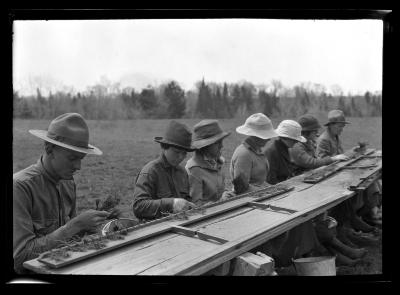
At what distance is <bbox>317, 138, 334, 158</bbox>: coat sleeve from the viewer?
5.98m

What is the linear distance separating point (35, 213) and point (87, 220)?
0.47 m

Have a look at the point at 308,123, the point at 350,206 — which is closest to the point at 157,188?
the point at 308,123

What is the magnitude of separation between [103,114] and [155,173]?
0.74 metres

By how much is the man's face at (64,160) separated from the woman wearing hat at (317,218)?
261 centimetres

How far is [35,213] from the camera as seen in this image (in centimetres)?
336

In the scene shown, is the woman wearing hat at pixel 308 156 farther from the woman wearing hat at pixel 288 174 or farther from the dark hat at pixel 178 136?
the dark hat at pixel 178 136

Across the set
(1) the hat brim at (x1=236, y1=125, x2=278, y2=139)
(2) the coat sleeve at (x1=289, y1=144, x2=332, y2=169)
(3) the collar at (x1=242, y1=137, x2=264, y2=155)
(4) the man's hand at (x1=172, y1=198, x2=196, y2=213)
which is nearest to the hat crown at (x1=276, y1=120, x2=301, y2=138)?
(1) the hat brim at (x1=236, y1=125, x2=278, y2=139)

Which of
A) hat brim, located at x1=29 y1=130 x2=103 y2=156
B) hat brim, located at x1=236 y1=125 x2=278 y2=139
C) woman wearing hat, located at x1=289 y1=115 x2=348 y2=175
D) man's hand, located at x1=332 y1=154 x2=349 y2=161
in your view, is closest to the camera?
hat brim, located at x1=29 y1=130 x2=103 y2=156

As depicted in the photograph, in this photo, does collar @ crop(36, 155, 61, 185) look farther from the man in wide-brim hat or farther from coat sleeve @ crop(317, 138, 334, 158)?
coat sleeve @ crop(317, 138, 334, 158)

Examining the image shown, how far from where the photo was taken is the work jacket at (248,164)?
15.9 feet

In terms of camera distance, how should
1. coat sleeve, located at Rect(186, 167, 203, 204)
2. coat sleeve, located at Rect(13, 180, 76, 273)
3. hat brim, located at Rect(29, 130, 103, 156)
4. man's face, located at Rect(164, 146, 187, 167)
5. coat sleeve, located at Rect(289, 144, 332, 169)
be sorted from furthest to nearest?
coat sleeve, located at Rect(289, 144, 332, 169)
coat sleeve, located at Rect(186, 167, 203, 204)
man's face, located at Rect(164, 146, 187, 167)
hat brim, located at Rect(29, 130, 103, 156)
coat sleeve, located at Rect(13, 180, 76, 273)

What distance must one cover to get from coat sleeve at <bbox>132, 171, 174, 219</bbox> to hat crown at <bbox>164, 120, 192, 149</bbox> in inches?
14.6

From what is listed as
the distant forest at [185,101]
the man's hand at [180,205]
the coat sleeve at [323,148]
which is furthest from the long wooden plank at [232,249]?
the coat sleeve at [323,148]
